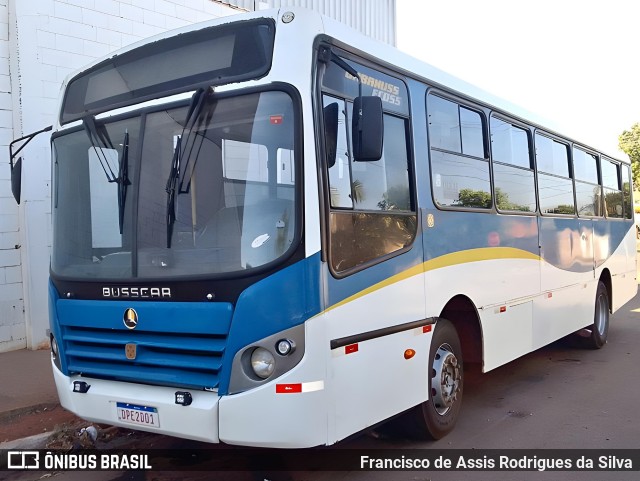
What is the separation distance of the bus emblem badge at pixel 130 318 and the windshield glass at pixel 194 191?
25 centimetres

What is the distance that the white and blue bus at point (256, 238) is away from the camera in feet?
13.3

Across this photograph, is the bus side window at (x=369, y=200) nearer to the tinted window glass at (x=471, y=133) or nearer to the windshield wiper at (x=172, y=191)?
the windshield wiper at (x=172, y=191)

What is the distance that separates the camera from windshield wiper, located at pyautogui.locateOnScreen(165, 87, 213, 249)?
14.3 ft

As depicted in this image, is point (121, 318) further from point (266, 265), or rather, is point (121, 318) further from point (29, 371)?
point (29, 371)

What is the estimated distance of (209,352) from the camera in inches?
163

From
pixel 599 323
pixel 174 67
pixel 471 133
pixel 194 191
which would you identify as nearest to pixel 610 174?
pixel 599 323

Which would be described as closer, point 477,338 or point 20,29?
point 477,338

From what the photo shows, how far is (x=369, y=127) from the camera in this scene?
426cm

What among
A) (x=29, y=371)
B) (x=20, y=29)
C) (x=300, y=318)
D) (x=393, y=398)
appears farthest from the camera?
(x=20, y=29)

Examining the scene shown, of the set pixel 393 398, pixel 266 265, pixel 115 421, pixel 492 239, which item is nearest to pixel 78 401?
pixel 115 421

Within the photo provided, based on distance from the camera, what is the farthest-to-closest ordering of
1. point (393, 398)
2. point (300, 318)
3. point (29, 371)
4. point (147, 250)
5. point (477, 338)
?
1. point (29, 371)
2. point (477, 338)
3. point (393, 398)
4. point (147, 250)
5. point (300, 318)

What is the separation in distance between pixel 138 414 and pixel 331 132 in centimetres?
230

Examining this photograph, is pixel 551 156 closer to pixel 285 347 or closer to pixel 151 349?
pixel 285 347

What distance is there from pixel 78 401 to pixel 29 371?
11.8ft
